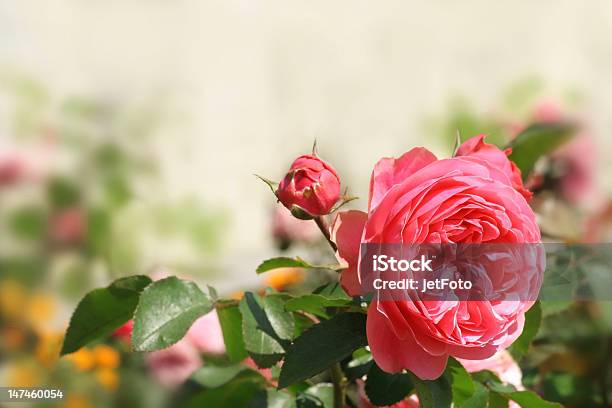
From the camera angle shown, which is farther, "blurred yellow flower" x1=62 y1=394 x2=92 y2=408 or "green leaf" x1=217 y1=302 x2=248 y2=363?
"blurred yellow flower" x1=62 y1=394 x2=92 y2=408

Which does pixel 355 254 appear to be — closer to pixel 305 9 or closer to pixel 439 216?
pixel 439 216

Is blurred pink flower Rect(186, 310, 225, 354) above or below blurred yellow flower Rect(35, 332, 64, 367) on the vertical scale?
above

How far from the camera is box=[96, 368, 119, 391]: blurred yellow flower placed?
Result: 939mm

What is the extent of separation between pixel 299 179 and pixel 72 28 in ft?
6.28

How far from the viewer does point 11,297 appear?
1148 mm

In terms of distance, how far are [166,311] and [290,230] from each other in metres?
0.77

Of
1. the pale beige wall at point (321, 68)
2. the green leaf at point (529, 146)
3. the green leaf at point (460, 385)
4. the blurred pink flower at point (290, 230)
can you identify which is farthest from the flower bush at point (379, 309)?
the pale beige wall at point (321, 68)

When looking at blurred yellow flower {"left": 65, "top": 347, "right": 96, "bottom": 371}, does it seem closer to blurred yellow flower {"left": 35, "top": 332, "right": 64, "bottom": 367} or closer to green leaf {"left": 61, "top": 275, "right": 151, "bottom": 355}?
blurred yellow flower {"left": 35, "top": 332, "right": 64, "bottom": 367}

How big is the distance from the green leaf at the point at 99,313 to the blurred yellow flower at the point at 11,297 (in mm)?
671

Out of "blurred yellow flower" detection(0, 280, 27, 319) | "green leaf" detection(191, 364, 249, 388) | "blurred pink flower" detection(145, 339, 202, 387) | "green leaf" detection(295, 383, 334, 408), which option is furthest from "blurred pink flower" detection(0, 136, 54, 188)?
"green leaf" detection(295, 383, 334, 408)

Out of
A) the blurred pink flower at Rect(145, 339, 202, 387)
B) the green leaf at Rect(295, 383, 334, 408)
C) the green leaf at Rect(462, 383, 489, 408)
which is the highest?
the green leaf at Rect(462, 383, 489, 408)

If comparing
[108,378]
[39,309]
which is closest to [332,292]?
[108,378]

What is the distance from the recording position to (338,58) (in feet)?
8.47

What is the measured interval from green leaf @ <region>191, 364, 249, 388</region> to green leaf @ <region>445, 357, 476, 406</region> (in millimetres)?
168
